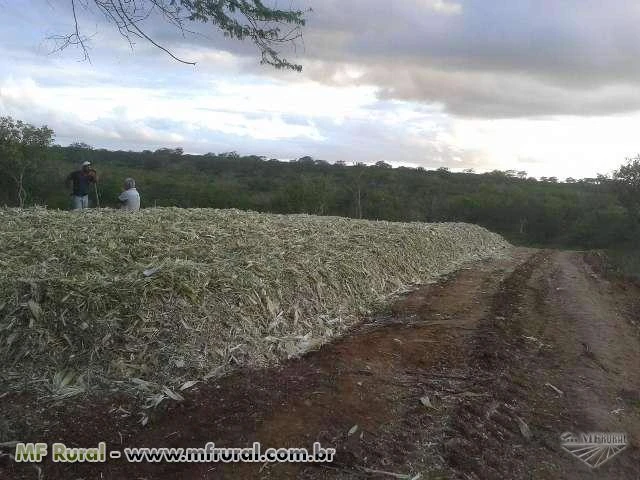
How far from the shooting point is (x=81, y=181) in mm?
9992

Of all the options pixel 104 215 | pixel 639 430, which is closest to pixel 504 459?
pixel 639 430

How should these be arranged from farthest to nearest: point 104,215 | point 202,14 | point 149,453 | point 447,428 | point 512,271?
point 512,271 → point 104,215 → point 202,14 → point 447,428 → point 149,453

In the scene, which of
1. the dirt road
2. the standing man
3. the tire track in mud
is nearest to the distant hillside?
the standing man

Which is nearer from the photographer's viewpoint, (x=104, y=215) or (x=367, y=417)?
(x=367, y=417)

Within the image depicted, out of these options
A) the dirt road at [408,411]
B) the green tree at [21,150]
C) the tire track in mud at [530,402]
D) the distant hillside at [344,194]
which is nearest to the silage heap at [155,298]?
the dirt road at [408,411]

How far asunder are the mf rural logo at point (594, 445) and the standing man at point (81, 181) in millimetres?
8641

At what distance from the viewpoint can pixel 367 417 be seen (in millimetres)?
3600

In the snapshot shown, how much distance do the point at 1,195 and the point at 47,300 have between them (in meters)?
17.0

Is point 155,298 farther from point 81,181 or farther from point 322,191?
point 322,191

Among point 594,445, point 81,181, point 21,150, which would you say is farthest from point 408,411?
point 21,150

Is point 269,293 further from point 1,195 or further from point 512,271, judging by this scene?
point 1,195

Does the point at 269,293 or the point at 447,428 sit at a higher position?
the point at 269,293

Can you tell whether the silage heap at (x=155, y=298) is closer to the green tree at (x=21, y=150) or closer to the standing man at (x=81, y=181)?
the standing man at (x=81, y=181)

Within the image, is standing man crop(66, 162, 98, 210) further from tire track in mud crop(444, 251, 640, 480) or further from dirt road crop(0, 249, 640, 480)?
tire track in mud crop(444, 251, 640, 480)
